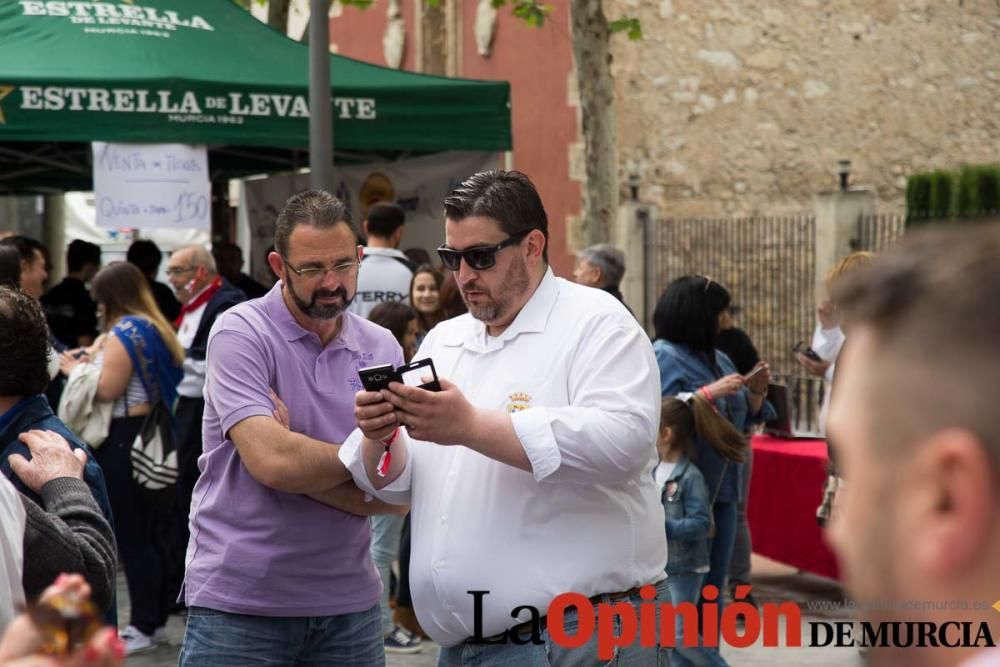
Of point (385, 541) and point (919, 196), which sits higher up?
point (919, 196)

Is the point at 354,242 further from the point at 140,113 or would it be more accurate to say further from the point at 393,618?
the point at 140,113

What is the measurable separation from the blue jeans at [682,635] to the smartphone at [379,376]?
288 cm

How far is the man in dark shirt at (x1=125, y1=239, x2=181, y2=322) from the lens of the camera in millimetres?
9633

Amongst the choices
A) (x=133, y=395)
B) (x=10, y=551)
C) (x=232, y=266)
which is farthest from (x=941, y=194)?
(x=10, y=551)

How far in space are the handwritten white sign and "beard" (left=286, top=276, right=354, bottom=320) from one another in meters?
5.32

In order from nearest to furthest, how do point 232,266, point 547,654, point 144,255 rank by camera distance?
point 547,654, point 144,255, point 232,266

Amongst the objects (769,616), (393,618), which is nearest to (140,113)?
(393,618)

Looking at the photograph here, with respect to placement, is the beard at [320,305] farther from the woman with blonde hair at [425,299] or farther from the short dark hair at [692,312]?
the woman with blonde hair at [425,299]

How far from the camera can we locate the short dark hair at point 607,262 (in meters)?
7.61

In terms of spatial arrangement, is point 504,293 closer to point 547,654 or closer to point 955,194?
point 547,654

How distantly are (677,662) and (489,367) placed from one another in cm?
296

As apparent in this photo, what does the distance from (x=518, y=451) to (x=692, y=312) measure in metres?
3.20

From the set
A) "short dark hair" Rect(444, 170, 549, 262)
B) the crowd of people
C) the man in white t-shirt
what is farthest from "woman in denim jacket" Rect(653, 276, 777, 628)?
the man in white t-shirt

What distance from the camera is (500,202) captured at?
3.43m
